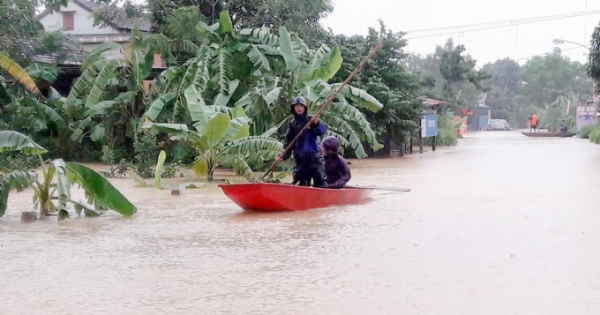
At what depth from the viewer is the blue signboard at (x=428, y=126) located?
94.0 ft

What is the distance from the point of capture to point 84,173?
1012cm

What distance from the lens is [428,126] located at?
29250 millimetres

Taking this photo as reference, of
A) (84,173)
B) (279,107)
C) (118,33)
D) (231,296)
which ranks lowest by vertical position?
(231,296)

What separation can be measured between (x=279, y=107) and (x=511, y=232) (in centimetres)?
963

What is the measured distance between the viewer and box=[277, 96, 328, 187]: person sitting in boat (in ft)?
36.0

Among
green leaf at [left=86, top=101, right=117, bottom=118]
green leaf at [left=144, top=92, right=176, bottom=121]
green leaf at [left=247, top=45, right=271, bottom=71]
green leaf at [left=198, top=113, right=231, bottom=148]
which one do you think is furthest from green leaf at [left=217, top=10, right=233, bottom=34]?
green leaf at [left=198, top=113, right=231, bottom=148]

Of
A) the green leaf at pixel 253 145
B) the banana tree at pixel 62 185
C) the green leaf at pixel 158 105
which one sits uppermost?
the green leaf at pixel 158 105

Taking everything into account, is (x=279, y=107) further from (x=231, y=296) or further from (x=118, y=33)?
(x=118, y=33)

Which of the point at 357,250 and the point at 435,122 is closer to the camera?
the point at 357,250

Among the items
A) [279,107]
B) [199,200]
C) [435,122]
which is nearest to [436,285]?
[199,200]

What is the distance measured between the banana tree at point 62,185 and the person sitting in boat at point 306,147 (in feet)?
8.21

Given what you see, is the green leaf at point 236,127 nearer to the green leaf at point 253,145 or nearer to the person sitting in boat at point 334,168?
the green leaf at point 253,145

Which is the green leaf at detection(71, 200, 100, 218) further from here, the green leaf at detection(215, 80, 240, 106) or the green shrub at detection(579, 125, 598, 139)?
the green shrub at detection(579, 125, 598, 139)

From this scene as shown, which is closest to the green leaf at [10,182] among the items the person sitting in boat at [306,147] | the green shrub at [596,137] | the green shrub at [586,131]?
the person sitting in boat at [306,147]
